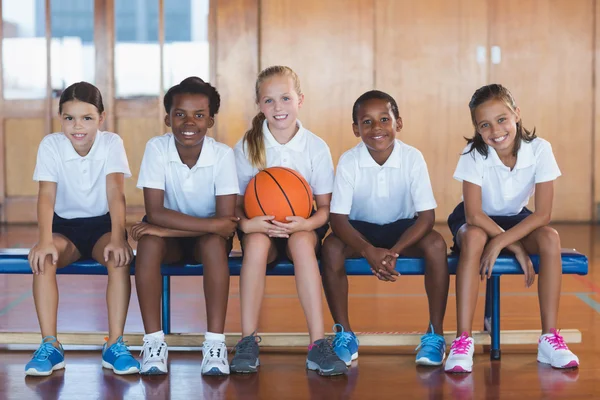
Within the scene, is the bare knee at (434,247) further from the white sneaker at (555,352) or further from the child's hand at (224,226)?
the child's hand at (224,226)

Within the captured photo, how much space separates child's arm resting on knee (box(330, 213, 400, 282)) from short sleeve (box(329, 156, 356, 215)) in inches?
1.3

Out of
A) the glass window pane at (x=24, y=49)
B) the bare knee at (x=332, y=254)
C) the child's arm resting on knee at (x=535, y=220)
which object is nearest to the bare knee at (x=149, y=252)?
the bare knee at (x=332, y=254)

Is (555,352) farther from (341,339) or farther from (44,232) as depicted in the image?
(44,232)

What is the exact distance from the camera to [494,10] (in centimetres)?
766

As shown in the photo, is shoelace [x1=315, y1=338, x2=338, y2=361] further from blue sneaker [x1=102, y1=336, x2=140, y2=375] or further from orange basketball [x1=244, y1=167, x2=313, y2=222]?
blue sneaker [x1=102, y1=336, x2=140, y2=375]

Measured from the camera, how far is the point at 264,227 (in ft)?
9.52

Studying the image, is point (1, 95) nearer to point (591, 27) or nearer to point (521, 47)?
point (521, 47)

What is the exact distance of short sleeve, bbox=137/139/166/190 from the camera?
300cm

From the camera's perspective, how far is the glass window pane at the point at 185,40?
25.3 ft

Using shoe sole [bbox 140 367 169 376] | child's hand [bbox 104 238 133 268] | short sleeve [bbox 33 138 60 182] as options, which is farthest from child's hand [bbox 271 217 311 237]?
short sleeve [bbox 33 138 60 182]

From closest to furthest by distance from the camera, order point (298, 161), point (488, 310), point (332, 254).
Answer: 1. point (332, 254)
2. point (298, 161)
3. point (488, 310)

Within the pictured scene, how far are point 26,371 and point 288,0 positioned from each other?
560 centimetres

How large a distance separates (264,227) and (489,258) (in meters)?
0.82

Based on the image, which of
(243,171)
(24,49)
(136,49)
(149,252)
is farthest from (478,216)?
(24,49)
